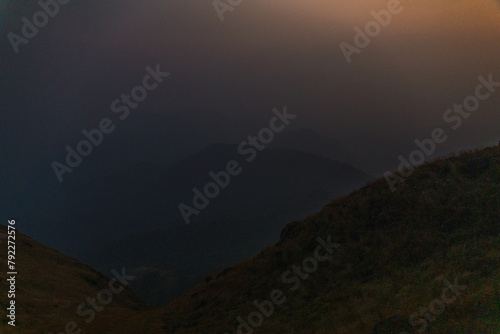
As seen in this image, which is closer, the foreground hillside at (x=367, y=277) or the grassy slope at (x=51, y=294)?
the foreground hillside at (x=367, y=277)

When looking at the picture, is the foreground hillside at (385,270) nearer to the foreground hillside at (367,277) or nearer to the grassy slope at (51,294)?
the foreground hillside at (367,277)

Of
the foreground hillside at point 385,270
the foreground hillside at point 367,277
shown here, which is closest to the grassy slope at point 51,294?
the foreground hillside at point 367,277

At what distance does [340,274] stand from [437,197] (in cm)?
771

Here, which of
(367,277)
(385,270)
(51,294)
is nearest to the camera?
(385,270)

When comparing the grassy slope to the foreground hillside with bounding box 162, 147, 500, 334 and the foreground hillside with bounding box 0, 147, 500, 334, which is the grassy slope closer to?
the foreground hillside with bounding box 0, 147, 500, 334

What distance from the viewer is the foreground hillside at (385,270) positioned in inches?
476

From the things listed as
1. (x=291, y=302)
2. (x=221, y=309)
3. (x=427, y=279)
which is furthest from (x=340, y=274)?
(x=221, y=309)

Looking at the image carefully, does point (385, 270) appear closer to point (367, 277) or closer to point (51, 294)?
point (367, 277)

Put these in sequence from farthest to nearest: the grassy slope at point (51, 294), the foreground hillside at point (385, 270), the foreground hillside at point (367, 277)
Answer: the grassy slope at point (51, 294) < the foreground hillside at point (367, 277) < the foreground hillside at point (385, 270)

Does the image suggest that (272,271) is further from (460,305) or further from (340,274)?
(460,305)

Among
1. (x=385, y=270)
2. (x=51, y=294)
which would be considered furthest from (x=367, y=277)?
(x=51, y=294)

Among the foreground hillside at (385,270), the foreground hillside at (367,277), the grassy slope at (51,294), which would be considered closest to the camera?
the foreground hillside at (385,270)

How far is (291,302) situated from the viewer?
62.2 ft

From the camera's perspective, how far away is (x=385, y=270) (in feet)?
57.7
